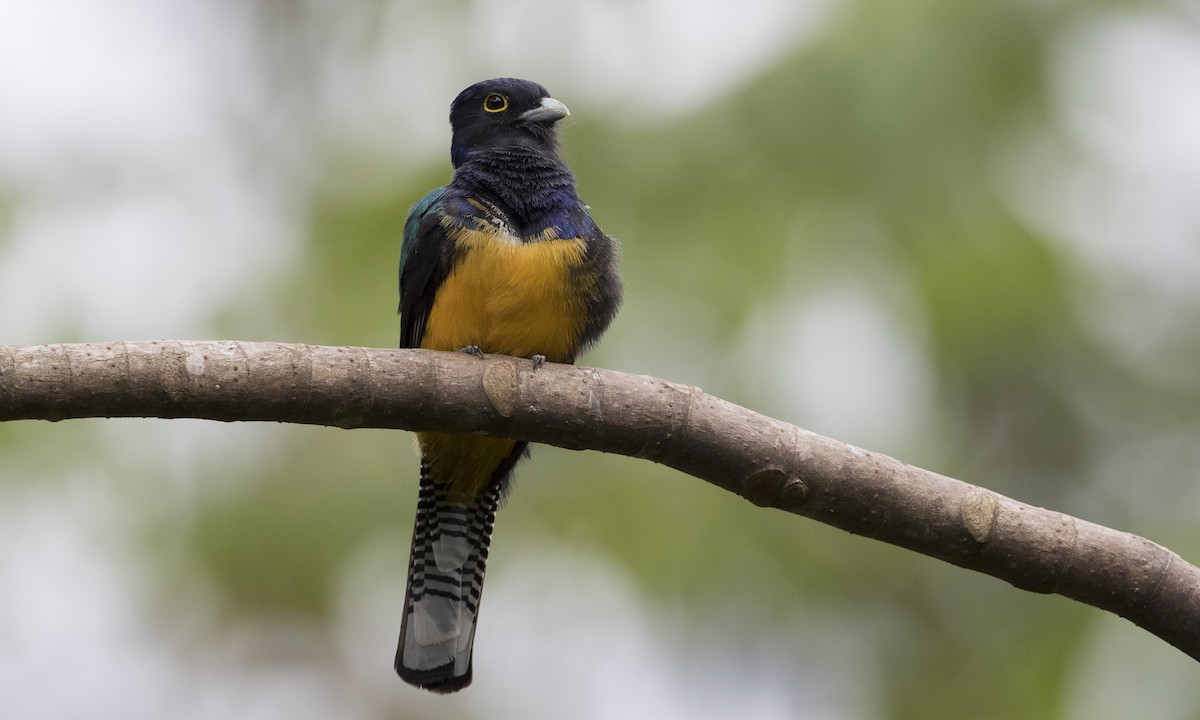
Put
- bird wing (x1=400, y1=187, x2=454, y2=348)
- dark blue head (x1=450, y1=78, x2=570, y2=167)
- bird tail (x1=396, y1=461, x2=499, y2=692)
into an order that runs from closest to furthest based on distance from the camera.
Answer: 1. bird wing (x1=400, y1=187, x2=454, y2=348)
2. bird tail (x1=396, y1=461, x2=499, y2=692)
3. dark blue head (x1=450, y1=78, x2=570, y2=167)

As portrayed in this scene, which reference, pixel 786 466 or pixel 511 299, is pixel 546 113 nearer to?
pixel 511 299

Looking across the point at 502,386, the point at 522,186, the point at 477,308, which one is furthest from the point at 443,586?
the point at 502,386

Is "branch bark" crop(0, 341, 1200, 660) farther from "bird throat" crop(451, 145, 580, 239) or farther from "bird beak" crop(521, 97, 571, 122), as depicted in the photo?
"bird beak" crop(521, 97, 571, 122)

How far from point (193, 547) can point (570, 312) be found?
3.47 m

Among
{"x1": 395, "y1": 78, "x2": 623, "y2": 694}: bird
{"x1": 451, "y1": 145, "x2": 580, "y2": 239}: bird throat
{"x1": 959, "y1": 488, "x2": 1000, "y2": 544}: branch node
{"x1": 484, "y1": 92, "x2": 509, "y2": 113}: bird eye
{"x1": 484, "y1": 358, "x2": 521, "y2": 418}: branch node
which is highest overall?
{"x1": 484, "y1": 92, "x2": 509, "y2": 113}: bird eye

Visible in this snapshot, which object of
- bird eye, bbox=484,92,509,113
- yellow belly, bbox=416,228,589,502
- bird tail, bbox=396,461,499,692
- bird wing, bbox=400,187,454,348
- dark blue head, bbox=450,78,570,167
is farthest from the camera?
bird eye, bbox=484,92,509,113

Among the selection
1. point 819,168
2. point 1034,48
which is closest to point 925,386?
point 819,168

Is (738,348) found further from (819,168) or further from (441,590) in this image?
(441,590)

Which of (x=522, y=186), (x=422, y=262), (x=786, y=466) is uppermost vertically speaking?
(x=522, y=186)

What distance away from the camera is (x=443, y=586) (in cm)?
555

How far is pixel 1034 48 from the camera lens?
8.34m

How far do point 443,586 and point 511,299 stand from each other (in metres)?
1.45

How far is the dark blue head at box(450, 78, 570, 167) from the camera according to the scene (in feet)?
20.1

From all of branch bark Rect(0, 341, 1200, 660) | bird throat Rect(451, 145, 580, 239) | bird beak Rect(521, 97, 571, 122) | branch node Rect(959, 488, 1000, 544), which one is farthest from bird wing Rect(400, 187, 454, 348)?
branch node Rect(959, 488, 1000, 544)
